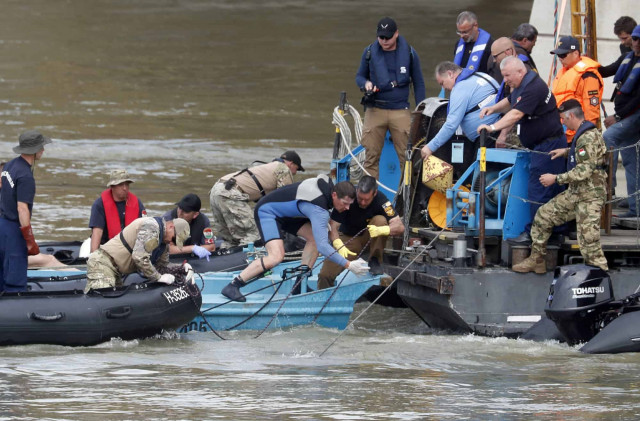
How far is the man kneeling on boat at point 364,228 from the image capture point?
11133 mm

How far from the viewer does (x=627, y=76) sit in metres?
12.0

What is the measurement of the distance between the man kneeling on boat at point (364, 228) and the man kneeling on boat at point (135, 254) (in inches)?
57.1

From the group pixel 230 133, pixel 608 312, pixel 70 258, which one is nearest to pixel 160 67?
pixel 230 133

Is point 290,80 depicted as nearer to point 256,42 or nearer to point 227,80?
point 227,80

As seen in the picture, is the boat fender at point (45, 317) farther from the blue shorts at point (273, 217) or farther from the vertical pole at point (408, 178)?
the vertical pole at point (408, 178)

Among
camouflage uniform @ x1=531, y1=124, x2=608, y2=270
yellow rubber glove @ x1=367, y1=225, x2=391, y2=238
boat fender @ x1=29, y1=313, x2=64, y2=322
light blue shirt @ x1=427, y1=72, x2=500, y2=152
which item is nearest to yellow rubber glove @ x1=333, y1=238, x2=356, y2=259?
yellow rubber glove @ x1=367, y1=225, x2=391, y2=238

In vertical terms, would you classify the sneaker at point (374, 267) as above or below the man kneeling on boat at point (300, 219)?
below

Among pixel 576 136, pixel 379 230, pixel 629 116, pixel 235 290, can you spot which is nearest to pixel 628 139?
pixel 629 116

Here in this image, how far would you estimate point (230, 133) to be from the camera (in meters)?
23.0

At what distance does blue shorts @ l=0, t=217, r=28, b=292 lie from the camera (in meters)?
10.7

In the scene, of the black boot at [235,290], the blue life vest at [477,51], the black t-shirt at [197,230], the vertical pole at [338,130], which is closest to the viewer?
the black boot at [235,290]

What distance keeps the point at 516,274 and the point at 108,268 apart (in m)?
3.44

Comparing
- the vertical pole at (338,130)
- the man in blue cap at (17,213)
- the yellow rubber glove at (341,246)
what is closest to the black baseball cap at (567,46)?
the yellow rubber glove at (341,246)

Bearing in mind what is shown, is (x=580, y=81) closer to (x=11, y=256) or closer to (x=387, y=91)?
(x=387, y=91)
